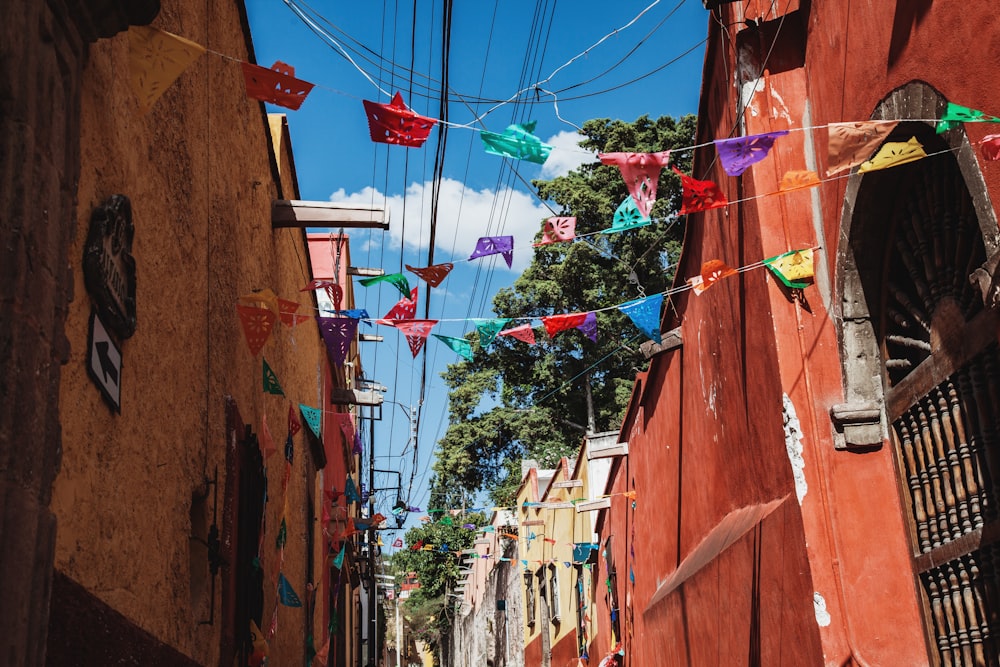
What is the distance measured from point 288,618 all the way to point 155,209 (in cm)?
628

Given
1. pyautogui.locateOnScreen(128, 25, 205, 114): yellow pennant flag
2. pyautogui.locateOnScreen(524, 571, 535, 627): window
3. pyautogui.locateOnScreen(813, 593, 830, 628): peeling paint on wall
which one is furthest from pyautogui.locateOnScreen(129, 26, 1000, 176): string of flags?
pyautogui.locateOnScreen(524, 571, 535, 627): window

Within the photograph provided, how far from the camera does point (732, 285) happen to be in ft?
26.5

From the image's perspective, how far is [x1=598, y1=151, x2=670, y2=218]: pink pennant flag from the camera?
5.96 meters

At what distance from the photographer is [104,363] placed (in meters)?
4.09

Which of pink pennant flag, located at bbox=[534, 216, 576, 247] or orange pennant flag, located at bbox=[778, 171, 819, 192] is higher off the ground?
pink pennant flag, located at bbox=[534, 216, 576, 247]

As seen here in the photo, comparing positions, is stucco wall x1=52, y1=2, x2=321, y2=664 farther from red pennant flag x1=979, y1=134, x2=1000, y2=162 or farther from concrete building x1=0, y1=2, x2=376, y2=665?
red pennant flag x1=979, y1=134, x2=1000, y2=162

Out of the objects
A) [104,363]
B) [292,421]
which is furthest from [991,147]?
[292,421]

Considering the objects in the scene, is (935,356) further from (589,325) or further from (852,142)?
(589,325)

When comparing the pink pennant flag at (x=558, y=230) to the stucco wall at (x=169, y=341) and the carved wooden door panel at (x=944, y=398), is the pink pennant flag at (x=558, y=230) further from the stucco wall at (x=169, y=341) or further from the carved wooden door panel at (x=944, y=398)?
the stucco wall at (x=169, y=341)

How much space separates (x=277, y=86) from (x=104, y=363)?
2020 millimetres

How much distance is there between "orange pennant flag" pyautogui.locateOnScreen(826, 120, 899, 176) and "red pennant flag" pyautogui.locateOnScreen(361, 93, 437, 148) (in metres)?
2.27

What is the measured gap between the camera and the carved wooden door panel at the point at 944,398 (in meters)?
5.00

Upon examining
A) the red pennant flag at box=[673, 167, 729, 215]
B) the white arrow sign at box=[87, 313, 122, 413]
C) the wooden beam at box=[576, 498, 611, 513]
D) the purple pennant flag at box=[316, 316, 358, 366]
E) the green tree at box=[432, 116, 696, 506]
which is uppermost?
the green tree at box=[432, 116, 696, 506]

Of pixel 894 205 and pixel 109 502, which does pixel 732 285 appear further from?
pixel 109 502
